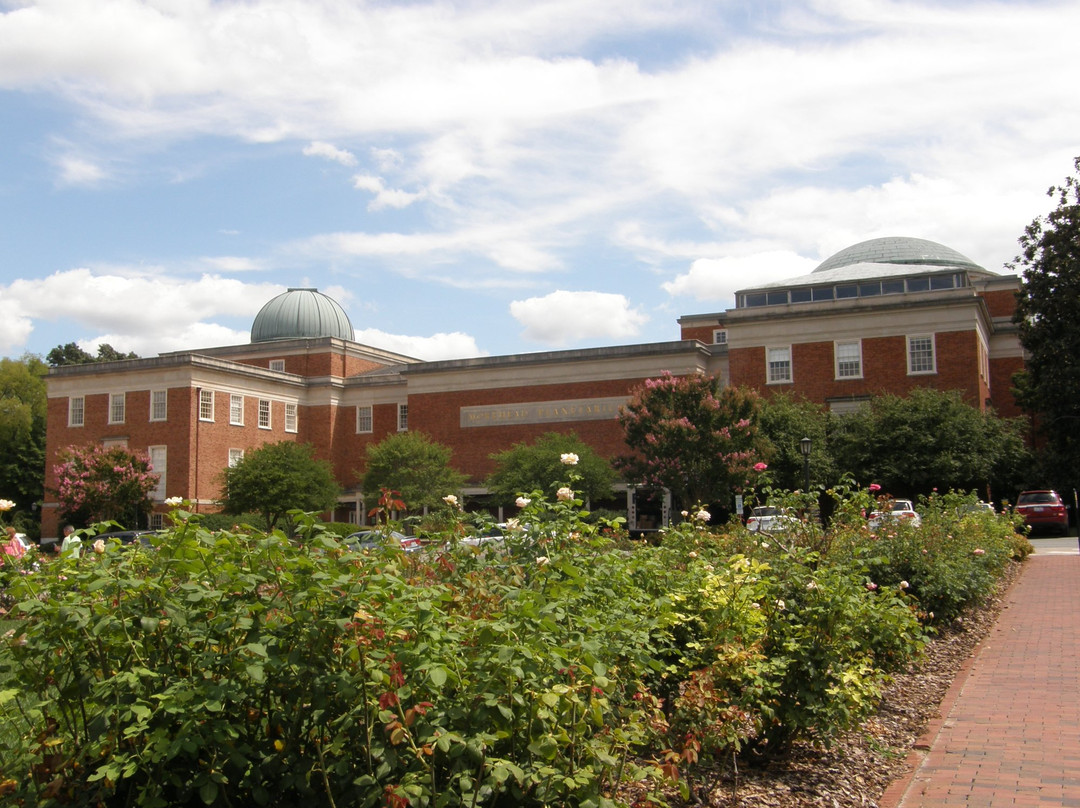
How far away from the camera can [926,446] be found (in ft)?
122

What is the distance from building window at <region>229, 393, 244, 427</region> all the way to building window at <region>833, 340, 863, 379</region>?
98.4 ft

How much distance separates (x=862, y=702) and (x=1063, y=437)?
3792 cm

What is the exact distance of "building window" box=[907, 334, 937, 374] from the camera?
4162 centimetres

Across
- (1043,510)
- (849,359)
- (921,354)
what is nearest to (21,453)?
(849,359)

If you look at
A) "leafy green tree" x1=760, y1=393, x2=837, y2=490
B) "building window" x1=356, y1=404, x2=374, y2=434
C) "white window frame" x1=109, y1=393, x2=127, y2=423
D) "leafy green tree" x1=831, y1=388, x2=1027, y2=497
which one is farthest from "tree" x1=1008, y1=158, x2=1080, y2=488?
"white window frame" x1=109, y1=393, x2=127, y2=423

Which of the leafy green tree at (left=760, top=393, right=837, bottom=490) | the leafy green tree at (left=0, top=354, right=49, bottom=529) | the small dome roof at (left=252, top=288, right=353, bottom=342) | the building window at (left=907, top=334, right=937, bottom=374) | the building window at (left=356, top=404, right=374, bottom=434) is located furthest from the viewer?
the leafy green tree at (left=0, top=354, right=49, bottom=529)

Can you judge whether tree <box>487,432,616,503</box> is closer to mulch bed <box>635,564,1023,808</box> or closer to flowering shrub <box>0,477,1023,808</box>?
mulch bed <box>635,564,1023,808</box>

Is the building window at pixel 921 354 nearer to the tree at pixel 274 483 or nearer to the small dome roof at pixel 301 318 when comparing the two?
the tree at pixel 274 483

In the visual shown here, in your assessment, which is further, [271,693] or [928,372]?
[928,372]

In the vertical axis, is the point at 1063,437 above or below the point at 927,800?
above

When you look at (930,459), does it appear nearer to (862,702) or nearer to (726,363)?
(726,363)

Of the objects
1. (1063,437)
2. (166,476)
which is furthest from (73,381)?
Answer: (1063,437)

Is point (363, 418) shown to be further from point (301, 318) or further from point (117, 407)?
point (117, 407)

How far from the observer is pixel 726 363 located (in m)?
48.1
